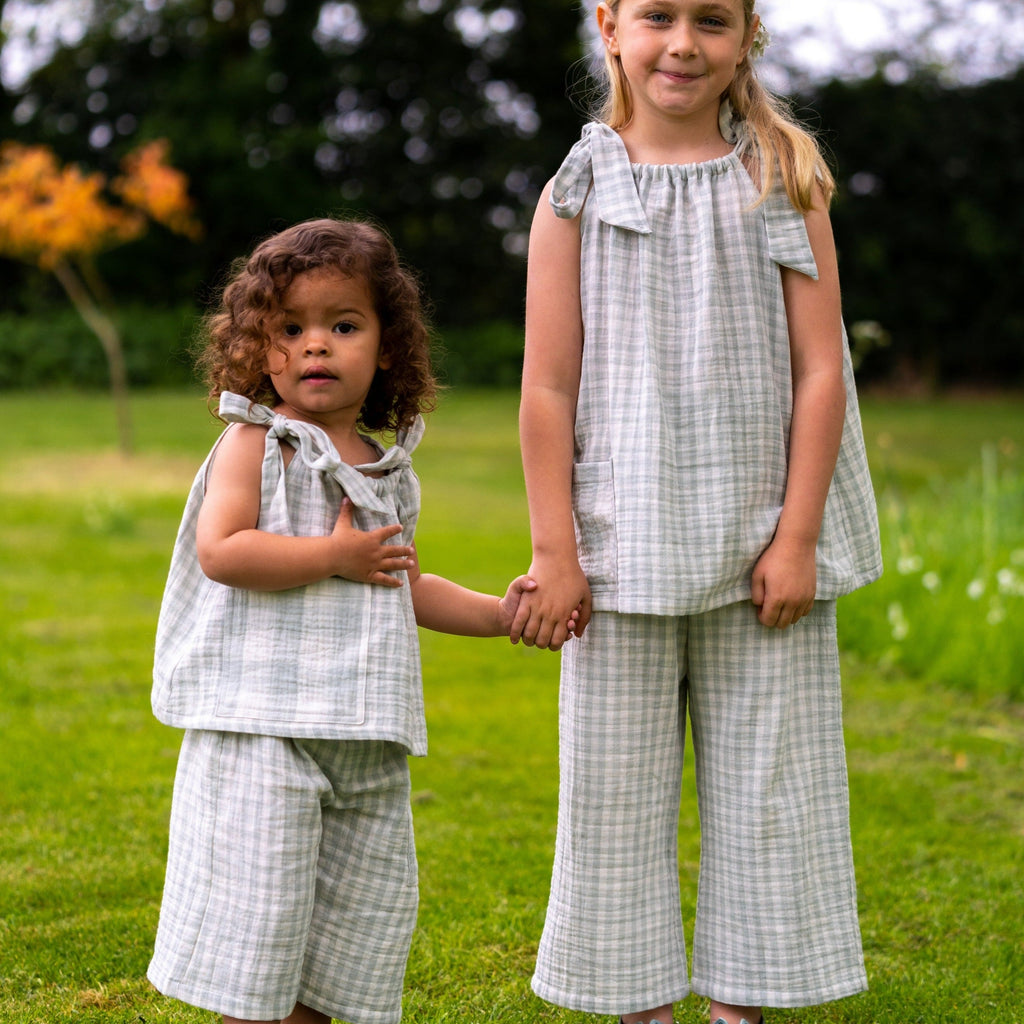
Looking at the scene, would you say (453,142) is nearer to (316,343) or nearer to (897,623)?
(897,623)

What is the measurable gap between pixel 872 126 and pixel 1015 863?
1750cm

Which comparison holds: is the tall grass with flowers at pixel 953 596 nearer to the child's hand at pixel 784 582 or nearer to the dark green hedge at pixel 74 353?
the child's hand at pixel 784 582

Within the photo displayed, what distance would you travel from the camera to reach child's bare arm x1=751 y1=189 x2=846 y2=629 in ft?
6.04

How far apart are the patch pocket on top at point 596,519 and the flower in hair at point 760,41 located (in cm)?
67

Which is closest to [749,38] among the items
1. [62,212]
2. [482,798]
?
[482,798]

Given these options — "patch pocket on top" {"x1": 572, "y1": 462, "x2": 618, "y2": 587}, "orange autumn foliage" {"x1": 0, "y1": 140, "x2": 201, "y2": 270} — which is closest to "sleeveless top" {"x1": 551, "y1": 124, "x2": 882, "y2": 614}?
"patch pocket on top" {"x1": 572, "y1": 462, "x2": 618, "y2": 587}

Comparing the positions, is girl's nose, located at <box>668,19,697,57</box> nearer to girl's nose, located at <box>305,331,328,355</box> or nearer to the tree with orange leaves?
girl's nose, located at <box>305,331,328,355</box>

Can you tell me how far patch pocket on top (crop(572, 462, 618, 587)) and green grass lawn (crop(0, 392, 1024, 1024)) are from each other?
0.82 meters

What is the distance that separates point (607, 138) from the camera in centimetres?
190

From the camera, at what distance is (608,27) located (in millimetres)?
1946

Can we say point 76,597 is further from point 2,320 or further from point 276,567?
point 2,320

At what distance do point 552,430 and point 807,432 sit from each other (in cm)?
36

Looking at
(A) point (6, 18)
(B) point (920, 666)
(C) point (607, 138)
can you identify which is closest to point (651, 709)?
(C) point (607, 138)

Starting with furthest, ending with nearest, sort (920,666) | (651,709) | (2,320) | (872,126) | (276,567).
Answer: (872,126) < (2,320) < (920,666) < (651,709) < (276,567)
